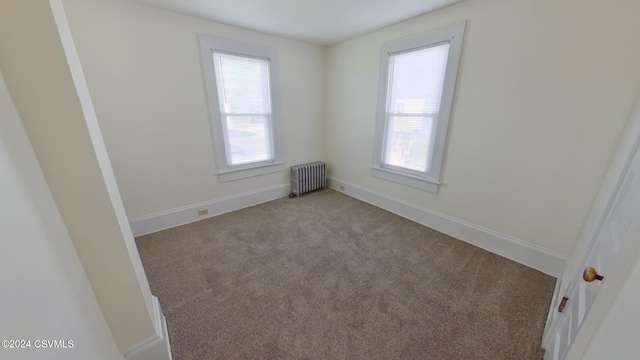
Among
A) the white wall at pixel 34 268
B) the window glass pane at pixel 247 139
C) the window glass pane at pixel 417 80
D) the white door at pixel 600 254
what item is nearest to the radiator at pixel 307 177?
the window glass pane at pixel 247 139

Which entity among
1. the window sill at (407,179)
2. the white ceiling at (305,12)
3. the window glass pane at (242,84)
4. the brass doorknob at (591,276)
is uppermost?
the white ceiling at (305,12)

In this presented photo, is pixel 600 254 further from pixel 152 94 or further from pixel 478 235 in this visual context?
pixel 152 94

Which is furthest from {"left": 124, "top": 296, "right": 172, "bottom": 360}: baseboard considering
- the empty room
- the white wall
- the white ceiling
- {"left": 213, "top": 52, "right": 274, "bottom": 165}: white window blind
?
the white ceiling

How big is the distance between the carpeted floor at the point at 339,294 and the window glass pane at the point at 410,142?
2.64 ft

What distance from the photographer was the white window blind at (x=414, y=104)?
240cm

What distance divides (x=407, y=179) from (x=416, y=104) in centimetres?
91

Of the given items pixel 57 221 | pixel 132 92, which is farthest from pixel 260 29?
pixel 57 221

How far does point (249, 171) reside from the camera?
10.5ft

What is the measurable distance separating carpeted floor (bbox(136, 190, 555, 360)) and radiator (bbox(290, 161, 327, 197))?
988 millimetres

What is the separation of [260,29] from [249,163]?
168 cm

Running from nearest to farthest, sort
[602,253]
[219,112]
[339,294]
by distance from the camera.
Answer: [602,253] < [339,294] < [219,112]

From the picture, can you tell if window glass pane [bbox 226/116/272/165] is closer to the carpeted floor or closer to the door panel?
the carpeted floor

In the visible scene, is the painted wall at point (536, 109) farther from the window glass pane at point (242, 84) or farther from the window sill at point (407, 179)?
the window glass pane at point (242, 84)

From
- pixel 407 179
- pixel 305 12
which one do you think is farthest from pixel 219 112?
pixel 407 179
